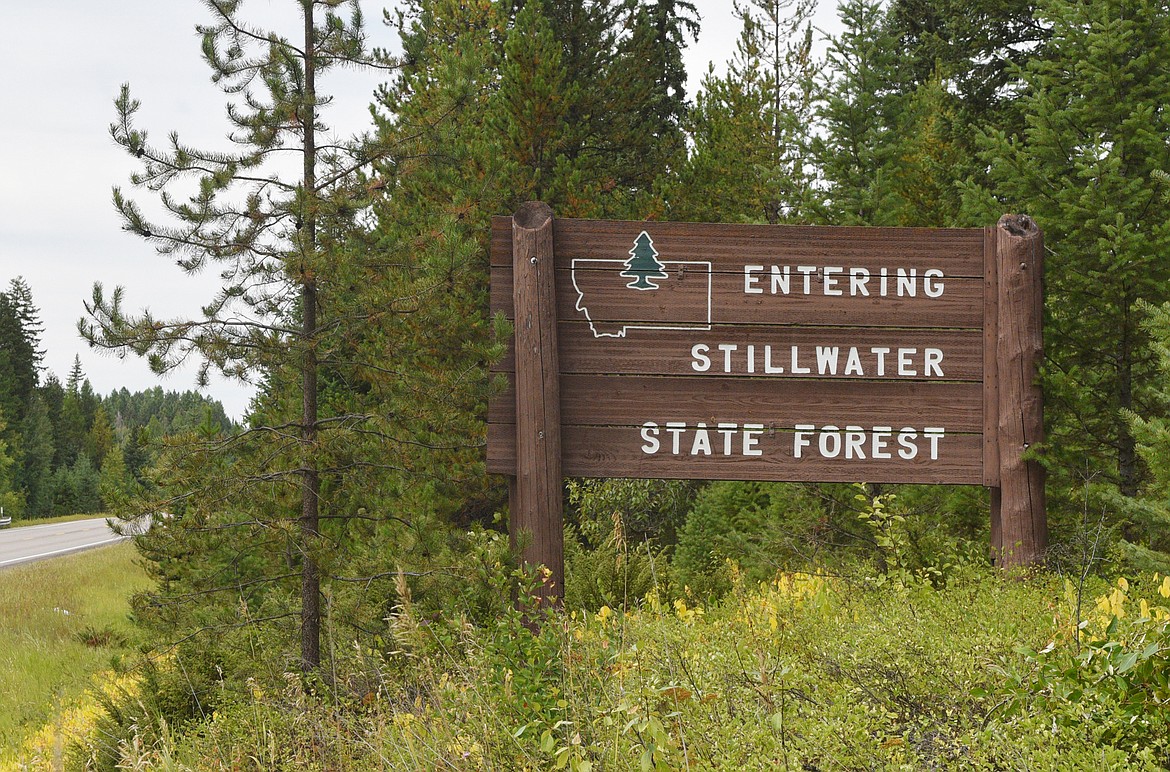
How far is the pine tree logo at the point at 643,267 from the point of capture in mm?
6051

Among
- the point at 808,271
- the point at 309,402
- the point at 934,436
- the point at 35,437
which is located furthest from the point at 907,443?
the point at 35,437

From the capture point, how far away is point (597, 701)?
3453 millimetres

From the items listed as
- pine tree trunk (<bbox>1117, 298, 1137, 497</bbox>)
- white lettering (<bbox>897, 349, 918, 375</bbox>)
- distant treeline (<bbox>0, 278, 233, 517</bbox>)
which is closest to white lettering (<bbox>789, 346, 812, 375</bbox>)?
white lettering (<bbox>897, 349, 918, 375</bbox>)

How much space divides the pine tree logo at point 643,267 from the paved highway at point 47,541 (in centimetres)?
2071

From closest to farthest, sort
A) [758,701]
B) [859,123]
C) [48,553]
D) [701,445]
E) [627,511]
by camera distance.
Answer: [758,701] → [701,445] → [859,123] → [627,511] → [48,553]

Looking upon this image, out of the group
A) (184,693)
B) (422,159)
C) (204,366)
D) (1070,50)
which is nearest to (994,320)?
(1070,50)

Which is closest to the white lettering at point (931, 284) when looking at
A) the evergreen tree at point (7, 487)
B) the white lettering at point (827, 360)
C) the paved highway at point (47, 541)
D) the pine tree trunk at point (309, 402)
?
the white lettering at point (827, 360)

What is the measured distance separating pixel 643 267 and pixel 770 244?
831 mm

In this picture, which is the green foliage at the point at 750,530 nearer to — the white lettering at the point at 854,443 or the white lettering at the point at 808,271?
the white lettering at the point at 854,443

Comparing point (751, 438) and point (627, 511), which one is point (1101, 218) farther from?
point (627, 511)

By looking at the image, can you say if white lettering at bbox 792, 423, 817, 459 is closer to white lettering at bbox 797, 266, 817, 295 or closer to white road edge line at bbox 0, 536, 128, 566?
white lettering at bbox 797, 266, 817, 295

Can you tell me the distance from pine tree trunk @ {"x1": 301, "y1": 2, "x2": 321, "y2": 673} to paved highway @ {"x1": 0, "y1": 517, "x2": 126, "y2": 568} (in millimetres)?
19277

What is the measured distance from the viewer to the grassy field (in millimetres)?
8812

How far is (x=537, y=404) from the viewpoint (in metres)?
5.84
